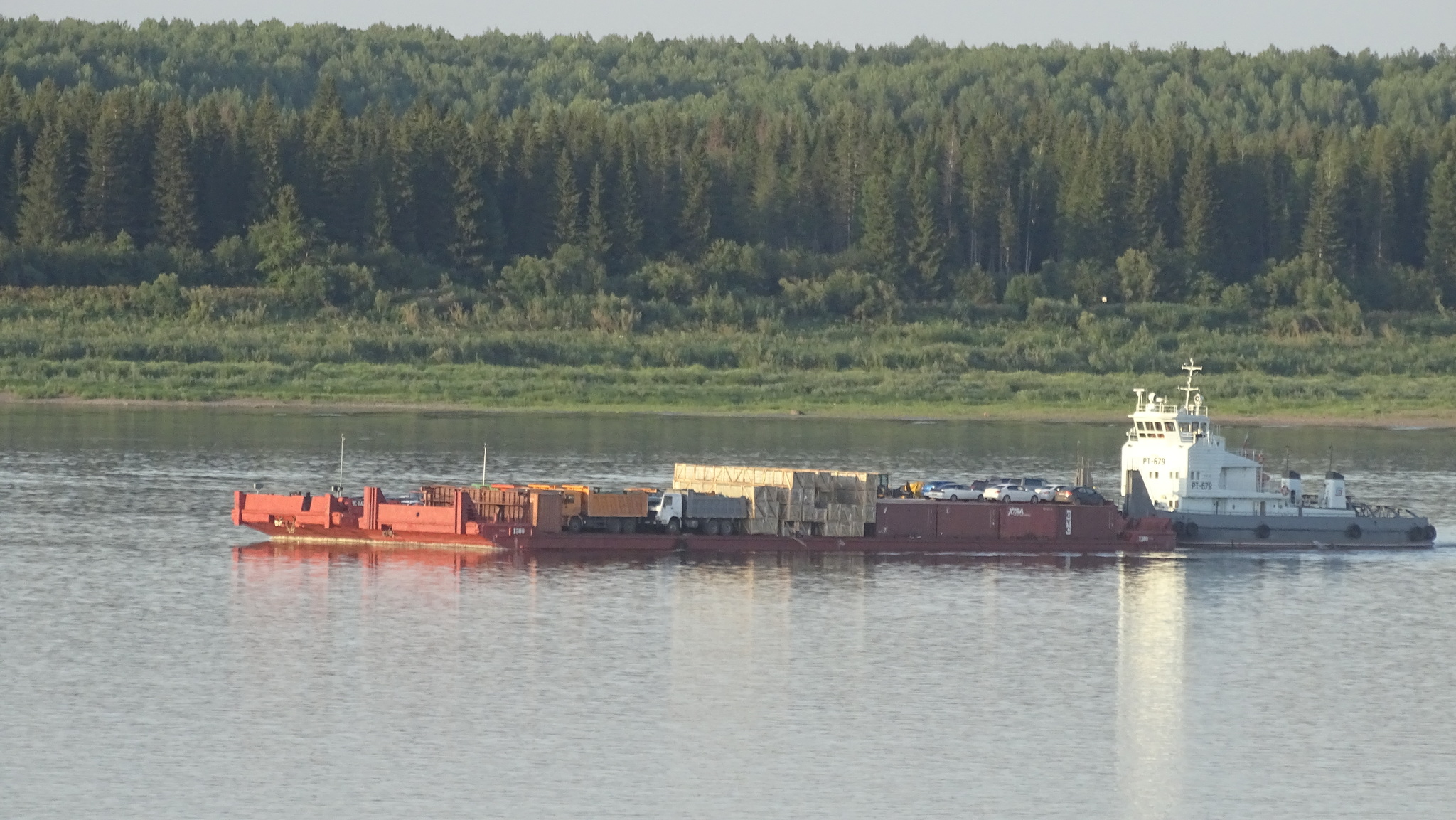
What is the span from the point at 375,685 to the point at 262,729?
15.4 ft

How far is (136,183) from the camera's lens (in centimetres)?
15012

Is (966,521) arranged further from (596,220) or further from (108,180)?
(108,180)

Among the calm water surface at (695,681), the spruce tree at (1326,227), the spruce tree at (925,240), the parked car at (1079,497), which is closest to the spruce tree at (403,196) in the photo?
the spruce tree at (925,240)

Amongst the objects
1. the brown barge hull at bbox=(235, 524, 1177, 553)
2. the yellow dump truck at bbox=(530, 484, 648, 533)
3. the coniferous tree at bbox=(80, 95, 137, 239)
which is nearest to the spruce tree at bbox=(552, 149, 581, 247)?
the coniferous tree at bbox=(80, 95, 137, 239)

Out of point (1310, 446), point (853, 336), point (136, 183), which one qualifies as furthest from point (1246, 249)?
point (136, 183)

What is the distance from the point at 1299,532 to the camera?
252ft

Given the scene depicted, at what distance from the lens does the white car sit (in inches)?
2992

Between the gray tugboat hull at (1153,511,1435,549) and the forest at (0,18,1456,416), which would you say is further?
the forest at (0,18,1456,416)

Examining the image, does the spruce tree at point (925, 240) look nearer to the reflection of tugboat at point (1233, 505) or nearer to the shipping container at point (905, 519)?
the reflection of tugboat at point (1233, 505)

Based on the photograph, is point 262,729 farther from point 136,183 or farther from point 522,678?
point 136,183

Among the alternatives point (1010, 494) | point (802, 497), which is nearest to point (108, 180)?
point (1010, 494)

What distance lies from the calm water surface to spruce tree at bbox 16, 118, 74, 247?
66153mm

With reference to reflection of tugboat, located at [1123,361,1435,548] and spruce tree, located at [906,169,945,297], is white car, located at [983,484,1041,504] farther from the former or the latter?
spruce tree, located at [906,169,945,297]

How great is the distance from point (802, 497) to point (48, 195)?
88.0m
